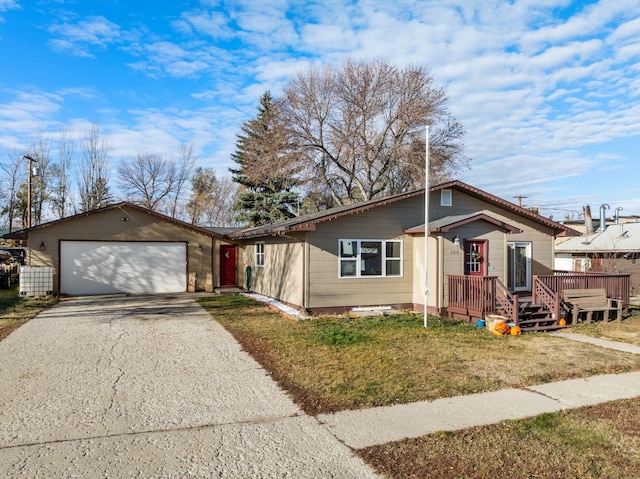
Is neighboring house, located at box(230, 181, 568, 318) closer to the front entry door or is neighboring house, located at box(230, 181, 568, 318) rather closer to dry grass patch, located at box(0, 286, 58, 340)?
the front entry door

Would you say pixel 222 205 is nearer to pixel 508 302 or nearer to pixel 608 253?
pixel 608 253

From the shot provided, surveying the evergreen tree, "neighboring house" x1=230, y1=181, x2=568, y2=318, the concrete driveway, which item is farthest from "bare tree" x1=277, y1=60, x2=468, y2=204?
the concrete driveway

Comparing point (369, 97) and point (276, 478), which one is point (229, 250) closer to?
point (369, 97)

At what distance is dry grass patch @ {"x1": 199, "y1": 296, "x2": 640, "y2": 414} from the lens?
17.9 feet

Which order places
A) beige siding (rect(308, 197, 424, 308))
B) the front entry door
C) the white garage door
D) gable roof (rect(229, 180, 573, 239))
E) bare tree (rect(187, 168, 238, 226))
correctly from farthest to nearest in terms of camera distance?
1. bare tree (rect(187, 168, 238, 226))
2. the white garage door
3. the front entry door
4. beige siding (rect(308, 197, 424, 308))
5. gable roof (rect(229, 180, 573, 239))

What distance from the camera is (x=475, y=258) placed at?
12023 millimetres

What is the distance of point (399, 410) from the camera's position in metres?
4.79

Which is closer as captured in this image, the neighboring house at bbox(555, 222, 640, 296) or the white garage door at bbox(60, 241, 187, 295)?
the white garage door at bbox(60, 241, 187, 295)

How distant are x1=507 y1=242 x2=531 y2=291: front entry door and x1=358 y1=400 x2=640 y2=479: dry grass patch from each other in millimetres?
9105

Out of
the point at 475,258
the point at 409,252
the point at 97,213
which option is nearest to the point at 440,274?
the point at 475,258

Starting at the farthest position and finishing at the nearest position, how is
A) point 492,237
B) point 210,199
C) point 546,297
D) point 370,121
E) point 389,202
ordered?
point 210,199, point 370,121, point 389,202, point 492,237, point 546,297

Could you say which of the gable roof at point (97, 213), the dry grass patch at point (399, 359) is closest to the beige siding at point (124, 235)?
the gable roof at point (97, 213)

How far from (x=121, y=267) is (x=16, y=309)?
4923mm

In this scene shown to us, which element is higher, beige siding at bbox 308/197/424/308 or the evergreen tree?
the evergreen tree
